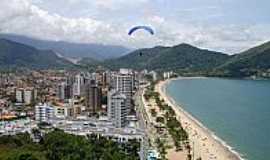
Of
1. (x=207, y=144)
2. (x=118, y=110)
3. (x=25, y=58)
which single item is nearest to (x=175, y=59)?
(x=25, y=58)

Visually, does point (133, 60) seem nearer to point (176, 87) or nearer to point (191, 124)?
point (176, 87)

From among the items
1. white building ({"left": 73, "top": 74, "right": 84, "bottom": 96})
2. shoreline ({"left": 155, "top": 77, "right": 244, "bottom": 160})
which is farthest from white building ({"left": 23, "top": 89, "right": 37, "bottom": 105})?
shoreline ({"left": 155, "top": 77, "right": 244, "bottom": 160})

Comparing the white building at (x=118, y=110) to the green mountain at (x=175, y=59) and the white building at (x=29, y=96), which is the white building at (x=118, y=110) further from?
the green mountain at (x=175, y=59)

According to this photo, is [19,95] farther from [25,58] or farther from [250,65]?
[25,58]

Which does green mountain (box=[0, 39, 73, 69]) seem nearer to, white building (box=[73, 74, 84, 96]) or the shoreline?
white building (box=[73, 74, 84, 96])

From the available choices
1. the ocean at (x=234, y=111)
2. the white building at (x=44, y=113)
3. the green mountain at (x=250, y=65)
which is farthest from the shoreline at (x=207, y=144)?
the green mountain at (x=250, y=65)

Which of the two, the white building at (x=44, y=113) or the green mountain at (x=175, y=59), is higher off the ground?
the green mountain at (x=175, y=59)

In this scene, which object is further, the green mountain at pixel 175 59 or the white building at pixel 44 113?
the green mountain at pixel 175 59
